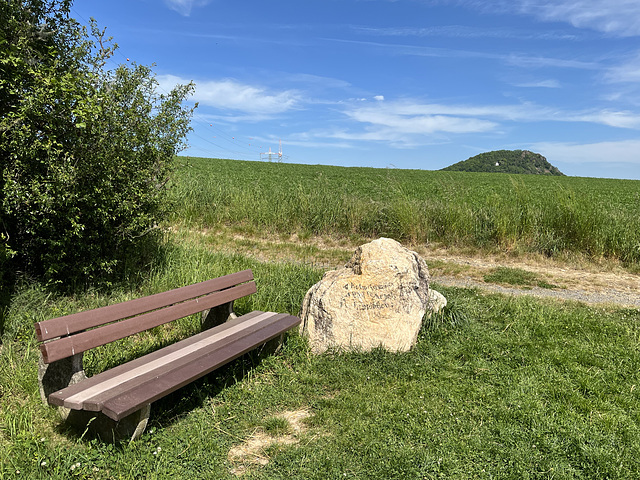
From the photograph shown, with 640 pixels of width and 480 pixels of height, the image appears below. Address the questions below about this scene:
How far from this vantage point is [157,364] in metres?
3.39

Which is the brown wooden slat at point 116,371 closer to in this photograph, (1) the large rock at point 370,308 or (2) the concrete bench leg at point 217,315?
(2) the concrete bench leg at point 217,315

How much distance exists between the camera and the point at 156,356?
3590 mm

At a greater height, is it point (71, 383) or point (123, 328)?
point (123, 328)

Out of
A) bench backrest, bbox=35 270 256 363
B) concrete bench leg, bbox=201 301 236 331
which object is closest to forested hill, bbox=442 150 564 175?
concrete bench leg, bbox=201 301 236 331

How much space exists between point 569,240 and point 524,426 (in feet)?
22.9

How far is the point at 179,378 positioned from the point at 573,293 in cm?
652

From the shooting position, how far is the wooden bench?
2.83 meters

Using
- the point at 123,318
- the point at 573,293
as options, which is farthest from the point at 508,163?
the point at 123,318

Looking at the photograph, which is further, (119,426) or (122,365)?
(122,365)

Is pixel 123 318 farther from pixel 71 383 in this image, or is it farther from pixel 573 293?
pixel 573 293

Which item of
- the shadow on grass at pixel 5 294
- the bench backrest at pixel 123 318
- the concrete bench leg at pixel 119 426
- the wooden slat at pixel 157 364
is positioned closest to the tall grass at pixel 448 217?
the shadow on grass at pixel 5 294

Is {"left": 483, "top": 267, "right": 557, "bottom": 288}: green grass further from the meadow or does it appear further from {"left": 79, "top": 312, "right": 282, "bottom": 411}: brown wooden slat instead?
{"left": 79, "top": 312, "right": 282, "bottom": 411}: brown wooden slat

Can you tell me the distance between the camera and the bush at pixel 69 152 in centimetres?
429

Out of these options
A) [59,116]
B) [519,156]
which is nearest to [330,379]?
[59,116]
